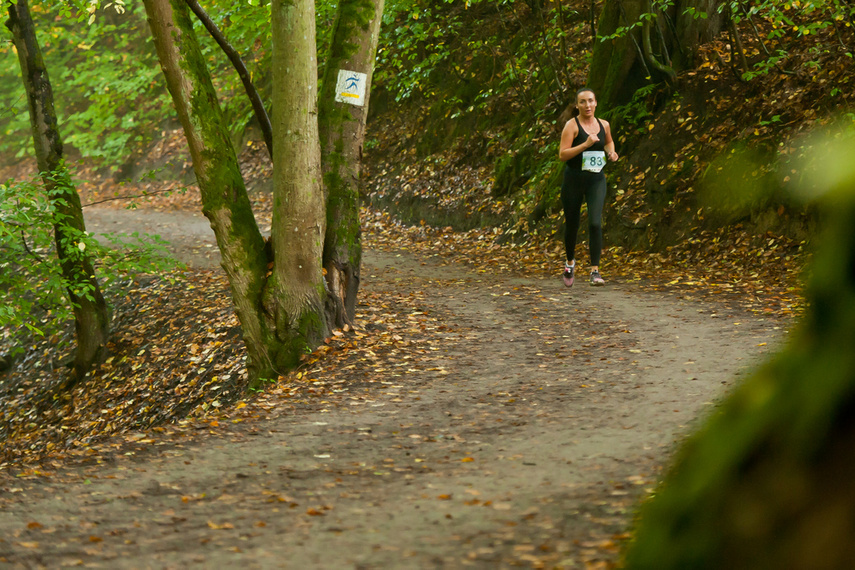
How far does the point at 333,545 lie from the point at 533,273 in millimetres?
8408

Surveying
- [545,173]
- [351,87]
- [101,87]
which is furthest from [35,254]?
[101,87]

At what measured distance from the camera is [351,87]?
7957 mm

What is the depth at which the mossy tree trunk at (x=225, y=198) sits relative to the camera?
24.0ft

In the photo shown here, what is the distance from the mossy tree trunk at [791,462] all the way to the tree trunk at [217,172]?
6.59 meters

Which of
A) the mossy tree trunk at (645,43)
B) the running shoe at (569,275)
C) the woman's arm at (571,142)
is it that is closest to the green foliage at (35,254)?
the running shoe at (569,275)

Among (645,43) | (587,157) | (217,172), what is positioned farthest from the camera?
(645,43)

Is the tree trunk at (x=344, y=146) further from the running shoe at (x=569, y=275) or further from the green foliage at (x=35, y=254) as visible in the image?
the green foliage at (x=35, y=254)

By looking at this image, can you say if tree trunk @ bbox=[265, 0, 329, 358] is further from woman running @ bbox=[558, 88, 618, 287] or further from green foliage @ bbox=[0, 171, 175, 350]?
woman running @ bbox=[558, 88, 618, 287]

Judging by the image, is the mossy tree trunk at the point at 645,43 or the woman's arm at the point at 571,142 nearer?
the woman's arm at the point at 571,142

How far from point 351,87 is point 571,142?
2962 mm

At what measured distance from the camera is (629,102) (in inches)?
517

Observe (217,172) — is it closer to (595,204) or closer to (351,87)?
(351,87)

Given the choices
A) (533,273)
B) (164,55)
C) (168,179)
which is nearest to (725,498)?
(164,55)

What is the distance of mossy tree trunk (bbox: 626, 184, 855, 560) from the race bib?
26.7 ft
